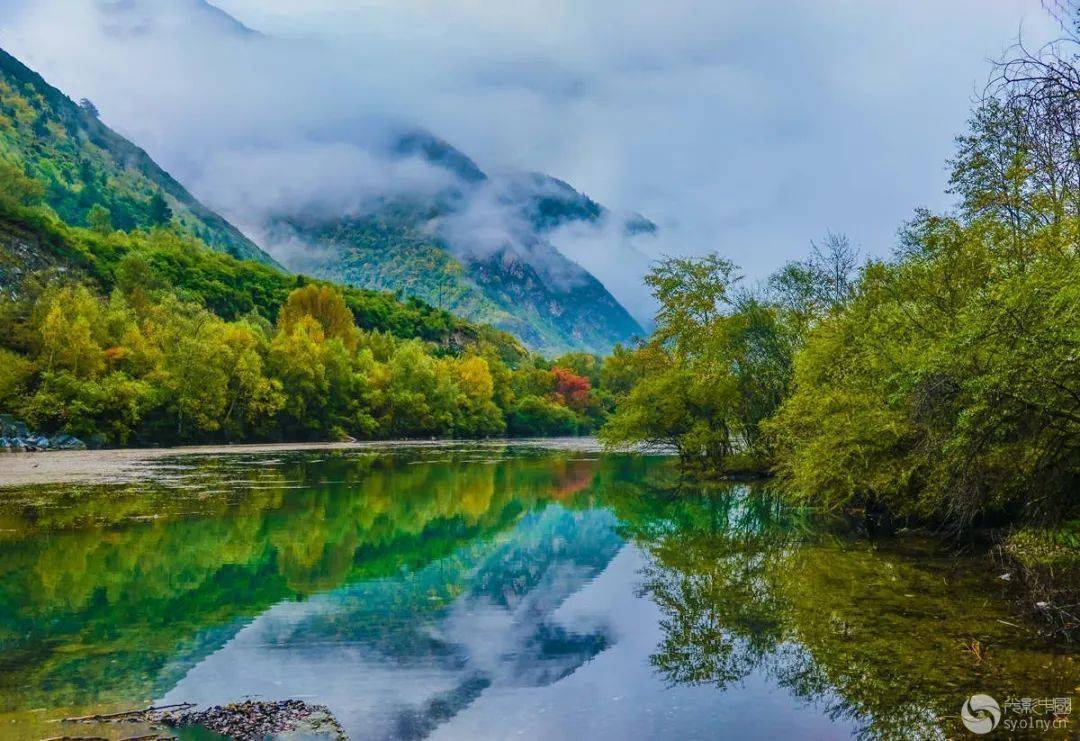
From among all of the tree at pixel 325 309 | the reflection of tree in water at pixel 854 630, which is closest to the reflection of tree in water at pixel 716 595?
the reflection of tree in water at pixel 854 630

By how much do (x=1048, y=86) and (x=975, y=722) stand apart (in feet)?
25.5

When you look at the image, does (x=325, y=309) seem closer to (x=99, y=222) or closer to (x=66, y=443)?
(x=99, y=222)

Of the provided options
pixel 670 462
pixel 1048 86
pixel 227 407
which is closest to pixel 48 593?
pixel 1048 86

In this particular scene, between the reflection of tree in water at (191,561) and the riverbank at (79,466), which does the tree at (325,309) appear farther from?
the reflection of tree in water at (191,561)

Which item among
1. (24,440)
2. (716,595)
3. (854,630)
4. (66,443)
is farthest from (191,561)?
(66,443)

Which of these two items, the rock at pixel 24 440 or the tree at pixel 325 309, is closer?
the rock at pixel 24 440

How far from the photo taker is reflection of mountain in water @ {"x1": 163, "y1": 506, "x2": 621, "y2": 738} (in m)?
11.5

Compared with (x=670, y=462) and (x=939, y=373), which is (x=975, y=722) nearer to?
(x=939, y=373)

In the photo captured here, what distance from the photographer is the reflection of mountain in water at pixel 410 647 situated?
1150 centimetres

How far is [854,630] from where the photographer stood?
49.5ft

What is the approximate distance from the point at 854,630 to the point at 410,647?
816cm

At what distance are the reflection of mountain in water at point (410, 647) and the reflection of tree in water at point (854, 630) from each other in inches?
92.0

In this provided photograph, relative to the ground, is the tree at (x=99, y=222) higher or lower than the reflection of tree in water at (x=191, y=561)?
higher

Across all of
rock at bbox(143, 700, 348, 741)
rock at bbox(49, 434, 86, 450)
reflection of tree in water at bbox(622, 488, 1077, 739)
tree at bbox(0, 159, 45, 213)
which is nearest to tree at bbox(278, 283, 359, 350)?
tree at bbox(0, 159, 45, 213)
